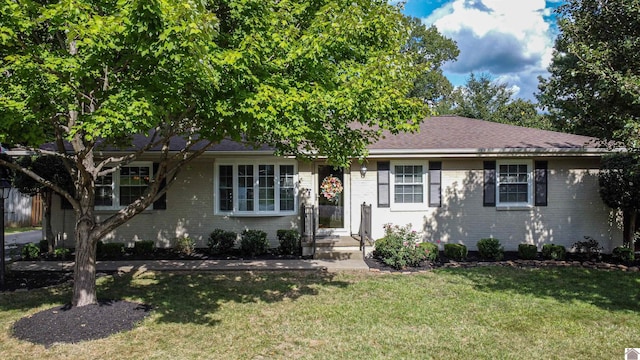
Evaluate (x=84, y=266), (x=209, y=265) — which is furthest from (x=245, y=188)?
(x=84, y=266)

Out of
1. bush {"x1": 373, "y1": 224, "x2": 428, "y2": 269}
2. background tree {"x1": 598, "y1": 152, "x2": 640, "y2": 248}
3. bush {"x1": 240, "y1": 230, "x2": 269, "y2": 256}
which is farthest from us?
bush {"x1": 240, "y1": 230, "x2": 269, "y2": 256}

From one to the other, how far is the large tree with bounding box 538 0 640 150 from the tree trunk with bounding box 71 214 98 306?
27.2 ft

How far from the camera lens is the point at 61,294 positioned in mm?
7336

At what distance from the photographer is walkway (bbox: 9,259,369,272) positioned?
9203 millimetres

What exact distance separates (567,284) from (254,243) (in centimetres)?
728

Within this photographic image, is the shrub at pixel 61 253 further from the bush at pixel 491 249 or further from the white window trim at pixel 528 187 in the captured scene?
the white window trim at pixel 528 187

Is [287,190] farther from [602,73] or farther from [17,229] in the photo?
[17,229]

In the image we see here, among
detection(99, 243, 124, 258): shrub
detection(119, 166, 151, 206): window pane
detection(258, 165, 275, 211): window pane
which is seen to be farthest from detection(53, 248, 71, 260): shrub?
detection(258, 165, 275, 211): window pane

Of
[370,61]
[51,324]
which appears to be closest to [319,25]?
[370,61]

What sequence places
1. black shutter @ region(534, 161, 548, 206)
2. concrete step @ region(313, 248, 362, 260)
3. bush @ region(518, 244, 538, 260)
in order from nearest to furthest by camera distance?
concrete step @ region(313, 248, 362, 260) < bush @ region(518, 244, 538, 260) < black shutter @ region(534, 161, 548, 206)

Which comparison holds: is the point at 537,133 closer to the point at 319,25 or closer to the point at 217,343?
the point at 319,25

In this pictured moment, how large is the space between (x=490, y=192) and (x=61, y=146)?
34.1 feet

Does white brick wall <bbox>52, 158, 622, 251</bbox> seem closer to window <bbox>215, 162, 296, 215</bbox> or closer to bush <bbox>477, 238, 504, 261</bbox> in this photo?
window <bbox>215, 162, 296, 215</bbox>

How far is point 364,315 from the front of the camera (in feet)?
20.2
